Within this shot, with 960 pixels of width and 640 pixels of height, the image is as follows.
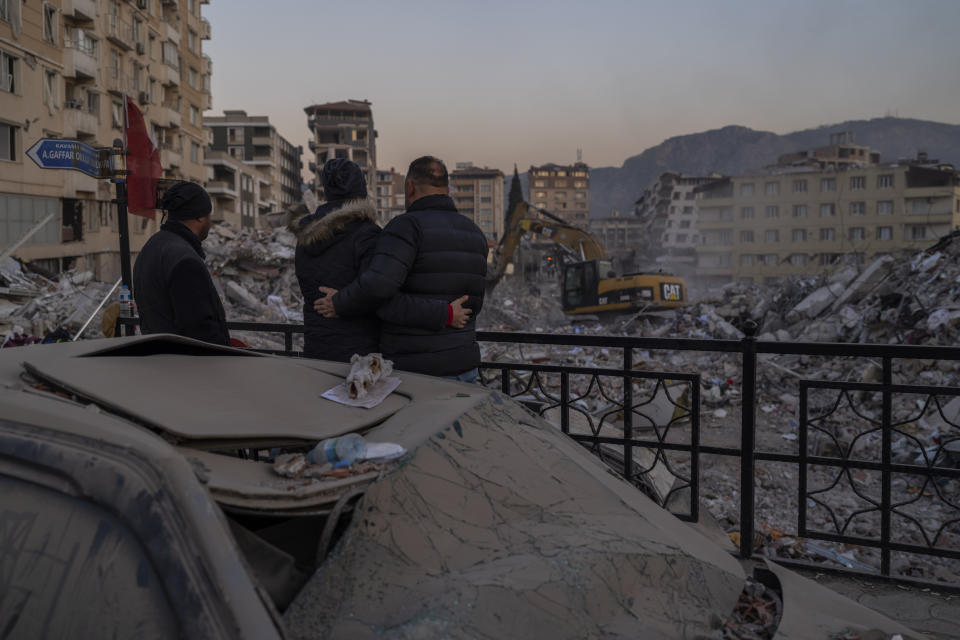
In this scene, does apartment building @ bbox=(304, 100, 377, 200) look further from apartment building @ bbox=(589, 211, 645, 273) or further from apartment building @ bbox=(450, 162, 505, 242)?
apartment building @ bbox=(589, 211, 645, 273)

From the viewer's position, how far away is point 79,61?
32.7 m

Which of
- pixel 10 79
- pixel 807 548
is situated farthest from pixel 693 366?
pixel 10 79

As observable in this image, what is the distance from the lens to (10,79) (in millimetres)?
27844

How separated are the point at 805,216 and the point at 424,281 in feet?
273

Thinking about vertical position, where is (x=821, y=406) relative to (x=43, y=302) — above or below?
below

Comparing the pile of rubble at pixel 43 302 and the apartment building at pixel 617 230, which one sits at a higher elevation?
the apartment building at pixel 617 230

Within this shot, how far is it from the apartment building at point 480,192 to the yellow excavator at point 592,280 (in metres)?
101

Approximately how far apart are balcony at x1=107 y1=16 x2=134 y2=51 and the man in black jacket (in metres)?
40.7

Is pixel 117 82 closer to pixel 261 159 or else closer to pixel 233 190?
pixel 233 190

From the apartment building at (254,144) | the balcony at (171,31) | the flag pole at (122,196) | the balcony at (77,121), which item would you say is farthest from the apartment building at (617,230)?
the flag pole at (122,196)

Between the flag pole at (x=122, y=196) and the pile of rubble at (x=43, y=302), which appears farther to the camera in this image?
the pile of rubble at (x=43, y=302)

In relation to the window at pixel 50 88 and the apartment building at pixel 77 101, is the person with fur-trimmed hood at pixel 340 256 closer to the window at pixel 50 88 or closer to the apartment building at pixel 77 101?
the apartment building at pixel 77 101

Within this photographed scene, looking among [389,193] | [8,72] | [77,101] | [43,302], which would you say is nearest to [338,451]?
Result: [43,302]

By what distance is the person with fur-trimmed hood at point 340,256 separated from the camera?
3482mm
